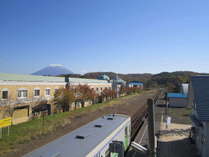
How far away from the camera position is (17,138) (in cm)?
1466

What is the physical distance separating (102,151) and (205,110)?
680 centimetres

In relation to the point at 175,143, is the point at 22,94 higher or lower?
higher

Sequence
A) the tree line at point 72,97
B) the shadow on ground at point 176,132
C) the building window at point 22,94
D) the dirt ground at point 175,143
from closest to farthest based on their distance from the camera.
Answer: the dirt ground at point 175,143
the shadow on ground at point 176,132
the building window at point 22,94
the tree line at point 72,97

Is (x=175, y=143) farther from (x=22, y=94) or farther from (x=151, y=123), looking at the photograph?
(x=22, y=94)

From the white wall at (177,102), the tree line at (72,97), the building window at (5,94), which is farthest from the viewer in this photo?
the white wall at (177,102)

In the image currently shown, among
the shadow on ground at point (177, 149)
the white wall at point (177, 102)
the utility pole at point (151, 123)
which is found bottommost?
the shadow on ground at point (177, 149)

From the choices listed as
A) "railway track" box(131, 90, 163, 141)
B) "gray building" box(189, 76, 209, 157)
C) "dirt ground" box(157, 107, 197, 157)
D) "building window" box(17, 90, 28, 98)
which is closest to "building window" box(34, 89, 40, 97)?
"building window" box(17, 90, 28, 98)

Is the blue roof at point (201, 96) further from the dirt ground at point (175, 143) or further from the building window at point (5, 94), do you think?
Result: the building window at point (5, 94)

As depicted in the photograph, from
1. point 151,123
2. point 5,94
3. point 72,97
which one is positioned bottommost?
point 72,97

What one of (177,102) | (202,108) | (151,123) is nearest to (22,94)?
(202,108)

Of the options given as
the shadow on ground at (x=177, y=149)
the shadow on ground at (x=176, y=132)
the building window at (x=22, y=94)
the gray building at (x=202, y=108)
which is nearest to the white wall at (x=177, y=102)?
the shadow on ground at (x=176, y=132)

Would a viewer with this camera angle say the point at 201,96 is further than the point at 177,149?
No

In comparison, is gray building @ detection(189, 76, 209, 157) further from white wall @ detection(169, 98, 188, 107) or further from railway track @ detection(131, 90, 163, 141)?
white wall @ detection(169, 98, 188, 107)

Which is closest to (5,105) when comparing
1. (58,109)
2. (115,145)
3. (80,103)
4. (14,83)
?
(14,83)
